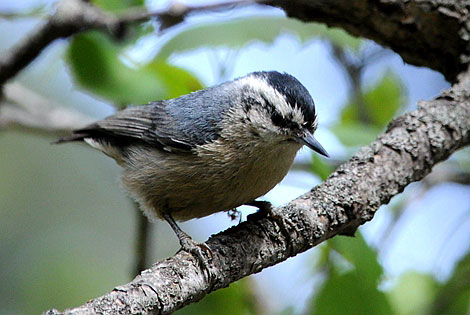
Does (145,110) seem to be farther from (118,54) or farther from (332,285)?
(332,285)

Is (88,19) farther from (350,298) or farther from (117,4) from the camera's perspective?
(350,298)

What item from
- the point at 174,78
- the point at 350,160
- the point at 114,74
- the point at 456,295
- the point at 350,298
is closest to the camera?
the point at 350,298

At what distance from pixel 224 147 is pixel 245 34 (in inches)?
31.2

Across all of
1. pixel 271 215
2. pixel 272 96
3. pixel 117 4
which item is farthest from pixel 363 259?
→ pixel 117 4

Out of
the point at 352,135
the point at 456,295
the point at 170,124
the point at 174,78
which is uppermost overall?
the point at 174,78

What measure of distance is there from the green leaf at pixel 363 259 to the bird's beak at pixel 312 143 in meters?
0.33

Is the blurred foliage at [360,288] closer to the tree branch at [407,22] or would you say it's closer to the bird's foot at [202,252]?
the bird's foot at [202,252]

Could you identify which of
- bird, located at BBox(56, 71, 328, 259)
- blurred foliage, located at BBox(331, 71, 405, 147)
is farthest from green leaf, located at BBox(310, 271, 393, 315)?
blurred foliage, located at BBox(331, 71, 405, 147)

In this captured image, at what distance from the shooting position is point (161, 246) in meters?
5.32

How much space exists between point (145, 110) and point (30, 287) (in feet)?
7.27

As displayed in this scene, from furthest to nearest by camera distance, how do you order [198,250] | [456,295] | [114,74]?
[114,74], [456,295], [198,250]

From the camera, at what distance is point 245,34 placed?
2.83 m

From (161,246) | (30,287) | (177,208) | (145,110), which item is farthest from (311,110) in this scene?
(161,246)

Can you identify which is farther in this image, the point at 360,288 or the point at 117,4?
the point at 117,4
